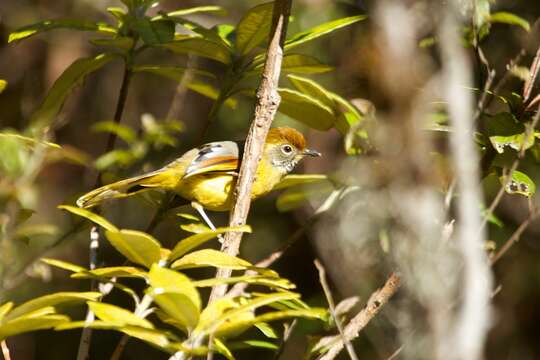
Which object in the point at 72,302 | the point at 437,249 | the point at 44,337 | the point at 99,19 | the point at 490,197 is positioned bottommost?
the point at 44,337

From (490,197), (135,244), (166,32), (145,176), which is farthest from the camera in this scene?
(490,197)

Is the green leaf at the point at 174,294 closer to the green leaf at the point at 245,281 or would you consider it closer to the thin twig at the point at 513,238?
the green leaf at the point at 245,281

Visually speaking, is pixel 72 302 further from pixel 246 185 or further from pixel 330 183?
pixel 330 183

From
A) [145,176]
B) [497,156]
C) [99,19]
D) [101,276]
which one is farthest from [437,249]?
[99,19]

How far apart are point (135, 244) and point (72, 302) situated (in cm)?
22

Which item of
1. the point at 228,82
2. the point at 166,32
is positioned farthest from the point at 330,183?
the point at 166,32

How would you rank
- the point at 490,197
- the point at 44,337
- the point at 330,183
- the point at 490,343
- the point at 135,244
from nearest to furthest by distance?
the point at 135,244 < the point at 330,183 < the point at 490,197 < the point at 490,343 < the point at 44,337

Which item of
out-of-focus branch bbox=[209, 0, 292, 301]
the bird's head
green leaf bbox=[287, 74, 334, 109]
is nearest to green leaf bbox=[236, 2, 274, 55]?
green leaf bbox=[287, 74, 334, 109]

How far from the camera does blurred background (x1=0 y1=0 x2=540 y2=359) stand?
9.24 ft

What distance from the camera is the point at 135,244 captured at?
1757mm

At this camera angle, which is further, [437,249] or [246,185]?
[246,185]

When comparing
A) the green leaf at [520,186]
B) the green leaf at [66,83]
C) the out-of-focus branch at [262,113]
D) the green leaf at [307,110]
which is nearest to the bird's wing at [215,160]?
the green leaf at [307,110]

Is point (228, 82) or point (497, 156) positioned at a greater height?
point (228, 82)

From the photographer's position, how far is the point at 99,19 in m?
5.99
